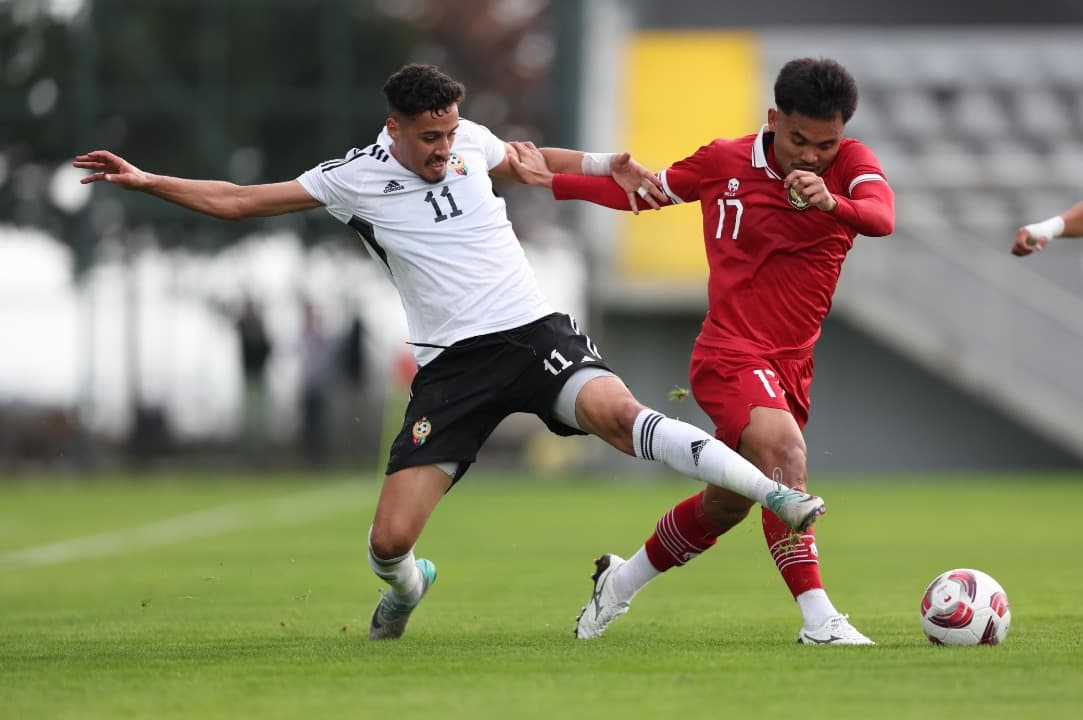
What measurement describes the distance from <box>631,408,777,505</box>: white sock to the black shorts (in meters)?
0.44

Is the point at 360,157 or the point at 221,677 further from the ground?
the point at 360,157

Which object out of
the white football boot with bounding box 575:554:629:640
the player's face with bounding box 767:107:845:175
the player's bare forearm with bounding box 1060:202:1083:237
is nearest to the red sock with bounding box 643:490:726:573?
the white football boot with bounding box 575:554:629:640

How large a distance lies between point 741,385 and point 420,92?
1.66 m

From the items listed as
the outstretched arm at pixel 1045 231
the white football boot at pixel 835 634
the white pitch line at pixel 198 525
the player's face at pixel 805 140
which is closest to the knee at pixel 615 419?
the white football boot at pixel 835 634

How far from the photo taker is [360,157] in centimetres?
723

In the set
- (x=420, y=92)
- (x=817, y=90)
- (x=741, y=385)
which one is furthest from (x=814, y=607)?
(x=420, y=92)

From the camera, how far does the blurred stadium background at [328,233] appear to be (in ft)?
82.3

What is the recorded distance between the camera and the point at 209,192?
6965 mm

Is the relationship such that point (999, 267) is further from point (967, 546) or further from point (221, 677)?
point (221, 677)

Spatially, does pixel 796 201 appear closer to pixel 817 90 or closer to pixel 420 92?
pixel 817 90

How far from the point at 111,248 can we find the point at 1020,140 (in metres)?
14.2

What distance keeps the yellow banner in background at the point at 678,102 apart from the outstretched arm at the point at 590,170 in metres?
17.9

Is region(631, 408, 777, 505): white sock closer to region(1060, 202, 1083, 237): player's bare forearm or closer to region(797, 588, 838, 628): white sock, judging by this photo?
region(797, 588, 838, 628): white sock

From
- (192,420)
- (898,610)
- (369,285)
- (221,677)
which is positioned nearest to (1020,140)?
(369,285)
